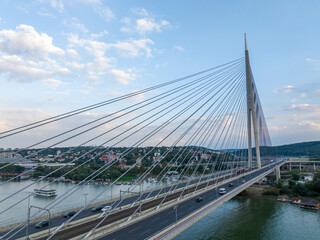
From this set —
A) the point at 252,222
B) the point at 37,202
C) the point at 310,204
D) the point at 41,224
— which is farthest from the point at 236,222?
the point at 37,202

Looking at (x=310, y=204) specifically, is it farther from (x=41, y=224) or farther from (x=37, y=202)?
(x=37, y=202)

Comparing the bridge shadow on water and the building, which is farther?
the building

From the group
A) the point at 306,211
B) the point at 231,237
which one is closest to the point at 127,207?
the point at 231,237

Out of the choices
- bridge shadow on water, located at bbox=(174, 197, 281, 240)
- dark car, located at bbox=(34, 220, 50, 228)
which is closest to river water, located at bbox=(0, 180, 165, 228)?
dark car, located at bbox=(34, 220, 50, 228)

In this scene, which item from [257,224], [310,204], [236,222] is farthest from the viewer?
[310,204]

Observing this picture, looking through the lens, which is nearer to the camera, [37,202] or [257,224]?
[257,224]

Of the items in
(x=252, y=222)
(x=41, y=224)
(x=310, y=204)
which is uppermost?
(x=41, y=224)

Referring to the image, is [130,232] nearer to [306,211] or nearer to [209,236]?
[209,236]

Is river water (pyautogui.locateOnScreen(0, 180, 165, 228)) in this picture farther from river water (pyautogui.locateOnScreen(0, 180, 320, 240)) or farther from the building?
the building

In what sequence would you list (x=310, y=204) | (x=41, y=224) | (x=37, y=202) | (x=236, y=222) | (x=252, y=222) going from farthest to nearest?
(x=37, y=202) → (x=310, y=204) → (x=252, y=222) → (x=236, y=222) → (x=41, y=224)
